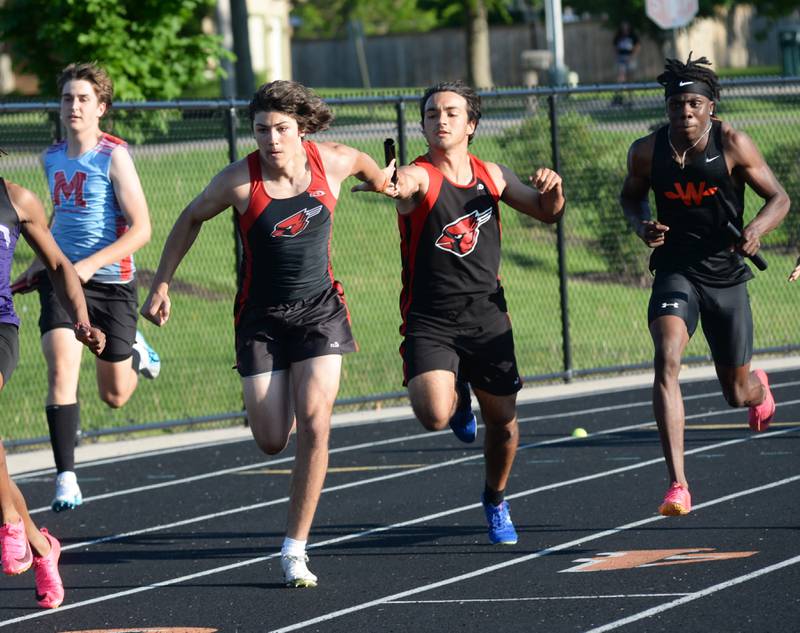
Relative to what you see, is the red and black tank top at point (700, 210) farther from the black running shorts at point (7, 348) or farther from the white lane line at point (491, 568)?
the black running shorts at point (7, 348)

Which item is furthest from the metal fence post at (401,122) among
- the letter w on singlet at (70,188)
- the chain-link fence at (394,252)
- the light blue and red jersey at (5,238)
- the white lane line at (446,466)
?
the light blue and red jersey at (5,238)

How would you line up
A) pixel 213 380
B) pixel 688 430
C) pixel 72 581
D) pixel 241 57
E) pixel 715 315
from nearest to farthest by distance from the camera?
pixel 72 581, pixel 715 315, pixel 688 430, pixel 213 380, pixel 241 57

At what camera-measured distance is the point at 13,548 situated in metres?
6.21

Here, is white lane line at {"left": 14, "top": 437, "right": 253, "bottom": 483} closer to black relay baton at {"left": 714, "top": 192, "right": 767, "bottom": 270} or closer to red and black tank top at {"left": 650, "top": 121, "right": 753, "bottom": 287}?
red and black tank top at {"left": 650, "top": 121, "right": 753, "bottom": 287}


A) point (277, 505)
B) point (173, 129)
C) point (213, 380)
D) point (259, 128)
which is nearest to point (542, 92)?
point (173, 129)

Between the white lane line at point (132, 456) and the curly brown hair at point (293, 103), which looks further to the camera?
the white lane line at point (132, 456)

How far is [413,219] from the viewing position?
7.24 m

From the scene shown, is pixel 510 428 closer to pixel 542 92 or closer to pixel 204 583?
pixel 204 583

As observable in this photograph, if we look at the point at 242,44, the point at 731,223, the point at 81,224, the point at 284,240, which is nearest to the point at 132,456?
the point at 81,224

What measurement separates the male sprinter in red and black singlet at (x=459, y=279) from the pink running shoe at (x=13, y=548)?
193cm

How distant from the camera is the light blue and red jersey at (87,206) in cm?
841

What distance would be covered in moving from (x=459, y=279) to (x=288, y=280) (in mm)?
894

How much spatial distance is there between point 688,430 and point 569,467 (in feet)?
4.95

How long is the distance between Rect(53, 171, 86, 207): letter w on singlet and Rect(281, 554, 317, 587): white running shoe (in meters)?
2.66
